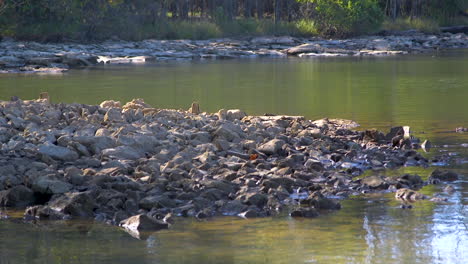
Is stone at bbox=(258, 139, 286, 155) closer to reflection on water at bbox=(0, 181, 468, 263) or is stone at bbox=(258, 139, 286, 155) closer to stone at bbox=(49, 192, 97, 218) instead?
reflection on water at bbox=(0, 181, 468, 263)

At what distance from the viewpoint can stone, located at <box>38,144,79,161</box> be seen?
10775mm

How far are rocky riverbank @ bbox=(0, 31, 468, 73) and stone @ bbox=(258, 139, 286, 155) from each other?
71.5 ft

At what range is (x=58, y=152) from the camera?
10867 mm

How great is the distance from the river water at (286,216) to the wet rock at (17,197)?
0.77 m

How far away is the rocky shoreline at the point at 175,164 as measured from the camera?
9.21 m

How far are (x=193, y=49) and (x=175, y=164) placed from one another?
33964 mm

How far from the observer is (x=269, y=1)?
62375 millimetres

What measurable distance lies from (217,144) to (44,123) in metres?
2.86

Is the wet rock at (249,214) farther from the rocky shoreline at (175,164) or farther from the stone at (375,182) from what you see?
the stone at (375,182)

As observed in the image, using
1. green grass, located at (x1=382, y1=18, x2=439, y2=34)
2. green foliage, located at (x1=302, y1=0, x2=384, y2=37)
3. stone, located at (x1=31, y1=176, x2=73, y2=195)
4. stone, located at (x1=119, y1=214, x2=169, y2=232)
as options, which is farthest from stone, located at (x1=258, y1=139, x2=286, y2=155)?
green grass, located at (x1=382, y1=18, x2=439, y2=34)

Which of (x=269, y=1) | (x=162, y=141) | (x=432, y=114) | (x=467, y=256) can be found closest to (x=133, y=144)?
(x=162, y=141)

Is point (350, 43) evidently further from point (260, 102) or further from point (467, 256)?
point (467, 256)

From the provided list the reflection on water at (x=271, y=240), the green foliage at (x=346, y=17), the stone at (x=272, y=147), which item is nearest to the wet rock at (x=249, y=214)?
the reflection on water at (x=271, y=240)

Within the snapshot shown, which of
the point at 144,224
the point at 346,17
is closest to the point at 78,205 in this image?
the point at 144,224
